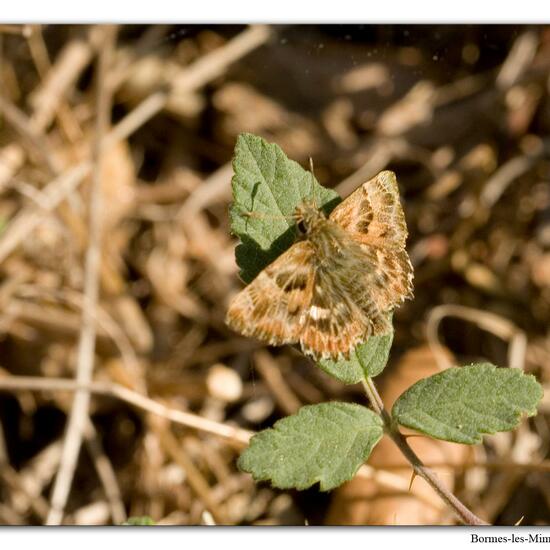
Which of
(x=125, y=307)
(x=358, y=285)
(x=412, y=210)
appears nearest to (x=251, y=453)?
(x=358, y=285)

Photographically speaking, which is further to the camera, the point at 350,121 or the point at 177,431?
the point at 350,121

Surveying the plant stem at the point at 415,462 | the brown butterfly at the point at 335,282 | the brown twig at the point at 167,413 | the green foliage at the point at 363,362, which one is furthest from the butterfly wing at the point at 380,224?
the brown twig at the point at 167,413

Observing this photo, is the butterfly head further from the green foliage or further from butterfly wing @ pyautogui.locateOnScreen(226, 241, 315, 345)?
the green foliage

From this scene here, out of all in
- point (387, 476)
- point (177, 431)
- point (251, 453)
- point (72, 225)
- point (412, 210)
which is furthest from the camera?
point (412, 210)

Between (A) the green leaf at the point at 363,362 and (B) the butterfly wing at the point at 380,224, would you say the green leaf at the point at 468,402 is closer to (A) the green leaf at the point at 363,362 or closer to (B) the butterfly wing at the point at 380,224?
(A) the green leaf at the point at 363,362

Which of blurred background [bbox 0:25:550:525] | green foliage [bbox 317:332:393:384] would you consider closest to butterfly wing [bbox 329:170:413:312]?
green foliage [bbox 317:332:393:384]

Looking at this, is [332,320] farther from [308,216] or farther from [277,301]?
[308,216]

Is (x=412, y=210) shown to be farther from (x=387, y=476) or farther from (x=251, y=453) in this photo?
(x=251, y=453)
